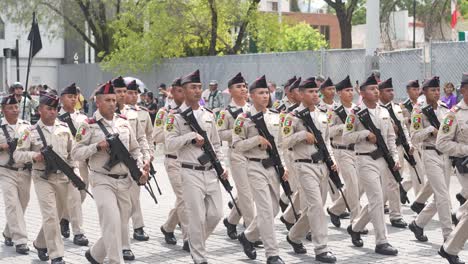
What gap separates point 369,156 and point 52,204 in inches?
143

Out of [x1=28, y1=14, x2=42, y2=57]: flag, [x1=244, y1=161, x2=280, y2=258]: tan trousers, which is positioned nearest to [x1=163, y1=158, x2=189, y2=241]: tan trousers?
[x1=244, y1=161, x2=280, y2=258]: tan trousers

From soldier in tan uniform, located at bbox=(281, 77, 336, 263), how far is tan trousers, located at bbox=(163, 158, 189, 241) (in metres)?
1.29

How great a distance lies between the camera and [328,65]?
23.5 meters

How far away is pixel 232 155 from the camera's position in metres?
11.5

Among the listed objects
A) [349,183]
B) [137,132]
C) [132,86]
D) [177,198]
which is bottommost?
[177,198]

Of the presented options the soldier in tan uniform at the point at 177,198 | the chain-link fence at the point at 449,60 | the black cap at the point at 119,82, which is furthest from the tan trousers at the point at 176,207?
the chain-link fence at the point at 449,60

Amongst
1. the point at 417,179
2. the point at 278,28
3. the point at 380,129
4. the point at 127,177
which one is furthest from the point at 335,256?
the point at 278,28

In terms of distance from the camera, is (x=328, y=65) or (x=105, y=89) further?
(x=328, y=65)

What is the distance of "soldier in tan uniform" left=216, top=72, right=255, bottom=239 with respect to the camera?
10867 millimetres

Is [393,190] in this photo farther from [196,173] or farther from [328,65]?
[328,65]

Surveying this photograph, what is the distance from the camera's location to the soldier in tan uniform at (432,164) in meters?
10.8

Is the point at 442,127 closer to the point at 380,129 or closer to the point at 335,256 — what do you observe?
the point at 380,129

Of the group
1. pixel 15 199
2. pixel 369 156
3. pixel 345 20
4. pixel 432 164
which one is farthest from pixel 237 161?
pixel 345 20

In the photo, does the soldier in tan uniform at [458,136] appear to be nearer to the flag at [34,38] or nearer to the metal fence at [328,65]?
the metal fence at [328,65]
